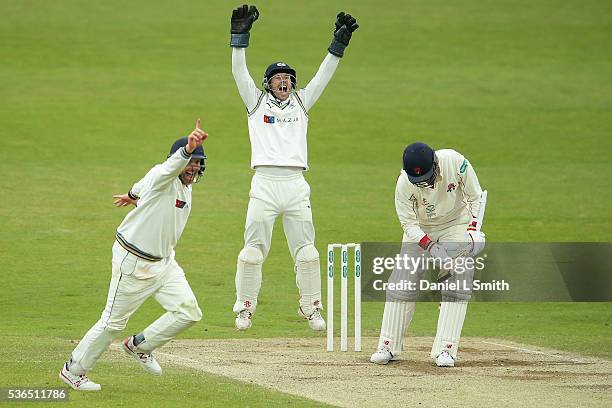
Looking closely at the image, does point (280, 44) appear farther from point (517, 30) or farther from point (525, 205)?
point (525, 205)

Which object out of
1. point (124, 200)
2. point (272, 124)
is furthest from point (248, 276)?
point (124, 200)

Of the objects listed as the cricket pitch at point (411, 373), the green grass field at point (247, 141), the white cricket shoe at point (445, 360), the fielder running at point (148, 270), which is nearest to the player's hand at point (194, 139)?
the fielder running at point (148, 270)

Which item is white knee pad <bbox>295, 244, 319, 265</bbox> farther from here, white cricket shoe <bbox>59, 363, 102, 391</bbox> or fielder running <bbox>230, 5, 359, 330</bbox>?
white cricket shoe <bbox>59, 363, 102, 391</bbox>

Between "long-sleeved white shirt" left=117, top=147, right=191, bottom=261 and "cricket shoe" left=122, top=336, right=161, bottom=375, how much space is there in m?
0.74

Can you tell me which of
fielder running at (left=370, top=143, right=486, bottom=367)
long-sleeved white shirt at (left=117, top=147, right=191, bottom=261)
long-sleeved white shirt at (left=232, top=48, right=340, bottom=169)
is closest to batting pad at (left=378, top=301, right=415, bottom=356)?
fielder running at (left=370, top=143, right=486, bottom=367)

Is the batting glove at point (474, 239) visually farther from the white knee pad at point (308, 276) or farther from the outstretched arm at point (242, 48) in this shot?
the outstretched arm at point (242, 48)

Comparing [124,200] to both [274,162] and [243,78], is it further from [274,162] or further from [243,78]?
[243,78]

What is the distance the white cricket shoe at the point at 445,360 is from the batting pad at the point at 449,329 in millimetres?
39

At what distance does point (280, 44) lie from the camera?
30.9m

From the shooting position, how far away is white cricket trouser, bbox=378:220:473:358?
10.6m

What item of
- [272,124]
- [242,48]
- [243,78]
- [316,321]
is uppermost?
[242,48]

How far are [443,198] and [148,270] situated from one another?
2928 mm

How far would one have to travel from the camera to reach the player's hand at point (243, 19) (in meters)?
11.0

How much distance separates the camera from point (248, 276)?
11.1 meters
